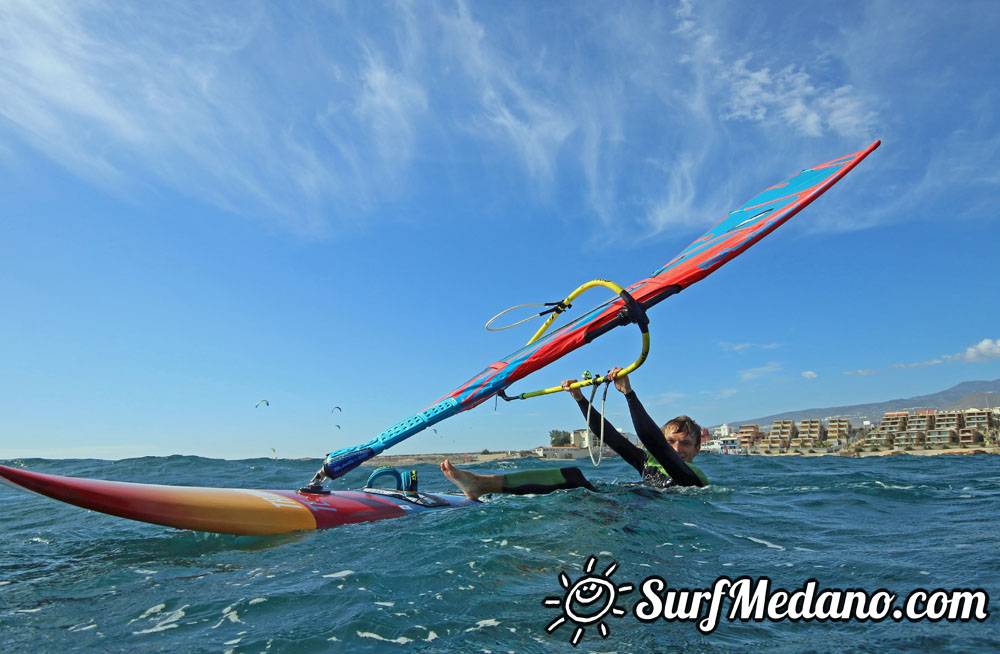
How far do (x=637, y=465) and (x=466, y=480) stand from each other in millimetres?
2303

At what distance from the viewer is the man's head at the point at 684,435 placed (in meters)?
7.16

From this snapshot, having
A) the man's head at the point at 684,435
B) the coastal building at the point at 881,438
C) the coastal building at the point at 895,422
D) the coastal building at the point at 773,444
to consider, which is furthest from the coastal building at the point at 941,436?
the man's head at the point at 684,435

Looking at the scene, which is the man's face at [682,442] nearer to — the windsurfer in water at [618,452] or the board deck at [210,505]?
the windsurfer in water at [618,452]

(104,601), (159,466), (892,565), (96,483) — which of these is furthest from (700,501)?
(159,466)

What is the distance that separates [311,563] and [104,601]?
4.46 feet

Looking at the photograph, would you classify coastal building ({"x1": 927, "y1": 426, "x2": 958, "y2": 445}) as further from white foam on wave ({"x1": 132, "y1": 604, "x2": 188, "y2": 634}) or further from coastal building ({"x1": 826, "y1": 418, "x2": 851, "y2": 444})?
white foam on wave ({"x1": 132, "y1": 604, "x2": 188, "y2": 634})

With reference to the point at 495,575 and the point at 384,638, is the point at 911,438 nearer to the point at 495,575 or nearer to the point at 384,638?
the point at 495,575

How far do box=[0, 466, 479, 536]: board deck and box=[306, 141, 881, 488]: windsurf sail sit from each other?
0.61 metres

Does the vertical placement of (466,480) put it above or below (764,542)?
above

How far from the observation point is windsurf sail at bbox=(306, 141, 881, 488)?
6312 millimetres

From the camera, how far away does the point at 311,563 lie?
15.1ft

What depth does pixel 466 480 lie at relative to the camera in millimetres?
6730

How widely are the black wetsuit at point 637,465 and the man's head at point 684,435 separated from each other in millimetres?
249

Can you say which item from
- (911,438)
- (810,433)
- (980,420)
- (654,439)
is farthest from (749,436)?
(654,439)
